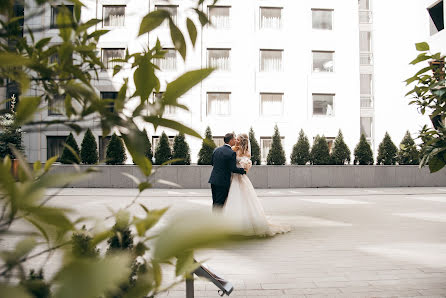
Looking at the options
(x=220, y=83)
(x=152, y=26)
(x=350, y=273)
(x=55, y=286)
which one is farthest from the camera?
(x=220, y=83)

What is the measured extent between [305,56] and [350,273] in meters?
19.0

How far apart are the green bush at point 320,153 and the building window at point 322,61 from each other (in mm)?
6275

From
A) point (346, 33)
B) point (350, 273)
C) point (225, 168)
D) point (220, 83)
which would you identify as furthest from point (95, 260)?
point (346, 33)

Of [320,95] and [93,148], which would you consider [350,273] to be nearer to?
[93,148]

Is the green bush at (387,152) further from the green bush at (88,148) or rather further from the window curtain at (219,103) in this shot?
the green bush at (88,148)

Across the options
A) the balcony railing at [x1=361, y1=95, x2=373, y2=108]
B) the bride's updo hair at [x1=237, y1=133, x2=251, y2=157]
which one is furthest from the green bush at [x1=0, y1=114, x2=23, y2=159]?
the balcony railing at [x1=361, y1=95, x2=373, y2=108]

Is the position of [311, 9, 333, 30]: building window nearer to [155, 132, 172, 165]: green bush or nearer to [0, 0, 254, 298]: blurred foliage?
[155, 132, 172, 165]: green bush

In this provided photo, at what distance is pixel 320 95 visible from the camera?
21.7m

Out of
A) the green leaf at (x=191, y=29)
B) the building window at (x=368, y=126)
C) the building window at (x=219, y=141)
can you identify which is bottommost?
the green leaf at (x=191, y=29)

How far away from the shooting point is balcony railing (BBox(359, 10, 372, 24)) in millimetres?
25114

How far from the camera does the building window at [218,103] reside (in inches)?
834

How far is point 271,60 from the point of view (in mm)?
21609

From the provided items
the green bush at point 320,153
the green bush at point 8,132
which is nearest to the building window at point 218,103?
the green bush at point 320,153

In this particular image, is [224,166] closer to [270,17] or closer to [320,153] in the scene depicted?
[320,153]
